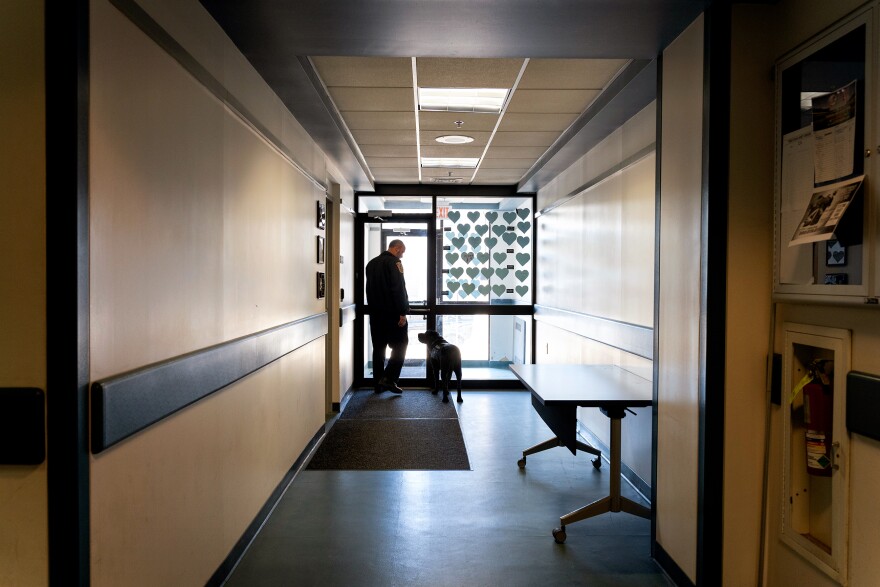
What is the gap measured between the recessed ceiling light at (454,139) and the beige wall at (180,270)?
1626mm

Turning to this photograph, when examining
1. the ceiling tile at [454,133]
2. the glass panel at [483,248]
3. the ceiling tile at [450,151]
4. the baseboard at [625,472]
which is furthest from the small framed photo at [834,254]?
the glass panel at [483,248]

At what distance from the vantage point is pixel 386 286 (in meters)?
6.65

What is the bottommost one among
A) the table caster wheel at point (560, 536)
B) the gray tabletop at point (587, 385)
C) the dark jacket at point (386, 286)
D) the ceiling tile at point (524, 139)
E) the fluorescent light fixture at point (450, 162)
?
the table caster wheel at point (560, 536)

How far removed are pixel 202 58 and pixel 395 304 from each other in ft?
14.9

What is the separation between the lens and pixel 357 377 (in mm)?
7219

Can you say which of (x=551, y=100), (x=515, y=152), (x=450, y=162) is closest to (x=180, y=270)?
(x=551, y=100)

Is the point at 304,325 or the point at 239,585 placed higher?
the point at 304,325

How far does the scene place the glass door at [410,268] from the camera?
288 inches

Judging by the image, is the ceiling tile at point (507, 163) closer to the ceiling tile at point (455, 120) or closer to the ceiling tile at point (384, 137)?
the ceiling tile at point (384, 137)

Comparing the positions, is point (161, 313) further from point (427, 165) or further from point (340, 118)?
point (427, 165)

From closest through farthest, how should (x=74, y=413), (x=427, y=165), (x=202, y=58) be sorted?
(x=74, y=413)
(x=202, y=58)
(x=427, y=165)

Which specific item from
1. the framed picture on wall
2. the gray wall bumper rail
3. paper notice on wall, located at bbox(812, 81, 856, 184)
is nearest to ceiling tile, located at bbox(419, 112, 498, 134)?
the framed picture on wall

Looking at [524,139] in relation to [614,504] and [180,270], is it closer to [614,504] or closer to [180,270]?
[614,504]

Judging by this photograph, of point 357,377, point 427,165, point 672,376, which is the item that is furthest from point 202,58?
point 357,377
